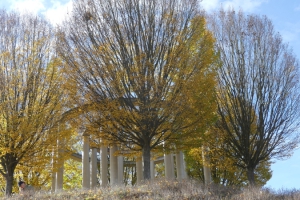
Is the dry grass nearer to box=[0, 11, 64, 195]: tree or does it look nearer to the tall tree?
the tall tree

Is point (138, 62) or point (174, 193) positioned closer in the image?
point (174, 193)

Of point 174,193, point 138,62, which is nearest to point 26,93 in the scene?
point 138,62

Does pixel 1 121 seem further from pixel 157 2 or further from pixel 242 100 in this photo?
pixel 242 100

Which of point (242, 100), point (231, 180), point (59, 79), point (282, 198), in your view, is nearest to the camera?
point (282, 198)

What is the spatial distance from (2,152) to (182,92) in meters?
9.98

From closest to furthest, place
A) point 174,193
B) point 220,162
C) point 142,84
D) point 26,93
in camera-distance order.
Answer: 1. point 174,193
2. point 142,84
3. point 26,93
4. point 220,162

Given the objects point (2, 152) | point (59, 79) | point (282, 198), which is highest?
point (59, 79)

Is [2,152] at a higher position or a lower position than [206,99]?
lower

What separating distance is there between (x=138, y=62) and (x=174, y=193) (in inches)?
297

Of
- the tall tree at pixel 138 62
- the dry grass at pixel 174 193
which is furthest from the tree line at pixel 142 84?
the dry grass at pixel 174 193

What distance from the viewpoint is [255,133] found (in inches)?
954

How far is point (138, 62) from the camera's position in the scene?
62.8 ft

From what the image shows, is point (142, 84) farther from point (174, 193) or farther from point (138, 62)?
point (174, 193)

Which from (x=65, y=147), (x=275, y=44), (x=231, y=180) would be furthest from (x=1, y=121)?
(x=231, y=180)
